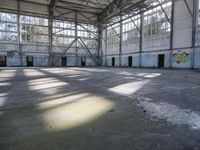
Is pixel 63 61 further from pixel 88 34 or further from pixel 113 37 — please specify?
pixel 113 37

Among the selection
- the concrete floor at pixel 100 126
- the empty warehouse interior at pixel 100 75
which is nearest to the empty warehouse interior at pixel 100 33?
the empty warehouse interior at pixel 100 75

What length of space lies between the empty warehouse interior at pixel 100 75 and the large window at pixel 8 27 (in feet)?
0.41

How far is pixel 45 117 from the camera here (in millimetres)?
2590

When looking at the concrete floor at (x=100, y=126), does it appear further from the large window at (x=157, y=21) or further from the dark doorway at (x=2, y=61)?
the dark doorway at (x=2, y=61)

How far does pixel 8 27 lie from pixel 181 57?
22.8 m

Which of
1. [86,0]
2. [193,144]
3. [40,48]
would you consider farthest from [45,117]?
[40,48]

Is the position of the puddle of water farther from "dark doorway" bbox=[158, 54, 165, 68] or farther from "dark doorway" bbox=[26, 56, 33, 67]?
"dark doorway" bbox=[26, 56, 33, 67]

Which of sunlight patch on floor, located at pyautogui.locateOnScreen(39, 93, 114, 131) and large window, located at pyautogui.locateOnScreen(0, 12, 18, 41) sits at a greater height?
large window, located at pyautogui.locateOnScreen(0, 12, 18, 41)

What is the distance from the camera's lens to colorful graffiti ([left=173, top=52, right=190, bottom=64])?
664 inches

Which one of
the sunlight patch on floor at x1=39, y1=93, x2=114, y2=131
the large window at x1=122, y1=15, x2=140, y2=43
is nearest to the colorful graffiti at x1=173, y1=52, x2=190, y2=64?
the large window at x1=122, y1=15, x2=140, y2=43

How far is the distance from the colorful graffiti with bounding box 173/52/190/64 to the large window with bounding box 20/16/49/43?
62.3ft

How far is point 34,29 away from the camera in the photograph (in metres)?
25.7

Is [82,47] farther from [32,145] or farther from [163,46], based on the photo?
[32,145]

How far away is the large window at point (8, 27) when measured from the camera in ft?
77.5
